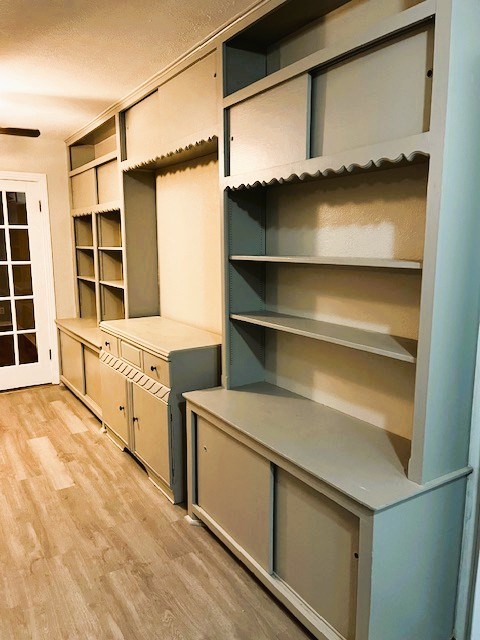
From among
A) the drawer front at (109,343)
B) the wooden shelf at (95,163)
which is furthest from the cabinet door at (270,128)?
the wooden shelf at (95,163)

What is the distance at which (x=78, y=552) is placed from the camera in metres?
2.41

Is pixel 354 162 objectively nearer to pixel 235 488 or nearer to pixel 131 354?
pixel 235 488

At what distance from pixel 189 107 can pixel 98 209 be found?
1818 millimetres

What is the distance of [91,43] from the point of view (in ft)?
8.42

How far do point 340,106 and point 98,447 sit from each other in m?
2.89

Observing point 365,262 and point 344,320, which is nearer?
point 365,262

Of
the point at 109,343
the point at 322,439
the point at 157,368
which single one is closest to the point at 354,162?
the point at 322,439

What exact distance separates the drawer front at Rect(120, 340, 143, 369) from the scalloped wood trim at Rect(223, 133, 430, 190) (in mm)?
1294

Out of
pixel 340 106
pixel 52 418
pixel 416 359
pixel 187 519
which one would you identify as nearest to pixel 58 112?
pixel 52 418

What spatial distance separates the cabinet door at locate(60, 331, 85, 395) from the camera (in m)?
4.44

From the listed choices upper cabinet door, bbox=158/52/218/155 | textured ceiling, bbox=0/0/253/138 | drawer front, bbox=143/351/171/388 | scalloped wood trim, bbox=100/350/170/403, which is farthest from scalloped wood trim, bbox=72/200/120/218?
drawer front, bbox=143/351/171/388

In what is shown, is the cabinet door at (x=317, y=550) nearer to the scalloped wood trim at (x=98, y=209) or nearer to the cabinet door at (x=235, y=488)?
the cabinet door at (x=235, y=488)

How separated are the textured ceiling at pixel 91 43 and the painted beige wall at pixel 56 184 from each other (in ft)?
3.73

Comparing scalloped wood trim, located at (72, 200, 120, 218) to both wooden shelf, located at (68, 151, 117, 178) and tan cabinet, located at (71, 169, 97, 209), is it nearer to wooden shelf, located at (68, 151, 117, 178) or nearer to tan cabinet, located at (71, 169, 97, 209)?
tan cabinet, located at (71, 169, 97, 209)
